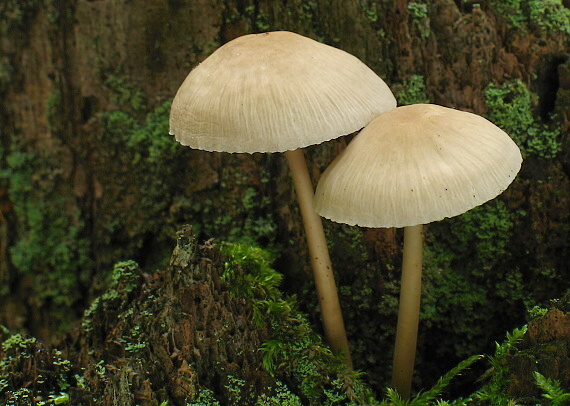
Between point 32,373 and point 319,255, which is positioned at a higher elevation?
point 319,255

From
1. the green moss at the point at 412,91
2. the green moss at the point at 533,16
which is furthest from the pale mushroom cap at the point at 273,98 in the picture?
the green moss at the point at 533,16

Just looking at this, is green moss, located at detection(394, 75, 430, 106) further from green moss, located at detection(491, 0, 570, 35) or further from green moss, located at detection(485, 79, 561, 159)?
green moss, located at detection(491, 0, 570, 35)

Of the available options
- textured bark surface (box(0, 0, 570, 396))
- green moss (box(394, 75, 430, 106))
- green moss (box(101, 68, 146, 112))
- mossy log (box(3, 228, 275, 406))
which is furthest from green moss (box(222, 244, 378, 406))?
green moss (box(101, 68, 146, 112))

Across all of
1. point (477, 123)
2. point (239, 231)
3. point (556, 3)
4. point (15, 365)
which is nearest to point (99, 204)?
point (239, 231)

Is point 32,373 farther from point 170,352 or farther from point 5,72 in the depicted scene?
point 5,72

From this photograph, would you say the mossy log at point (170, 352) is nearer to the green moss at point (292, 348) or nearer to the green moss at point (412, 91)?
the green moss at point (292, 348)

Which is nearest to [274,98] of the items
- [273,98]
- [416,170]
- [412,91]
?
[273,98]
